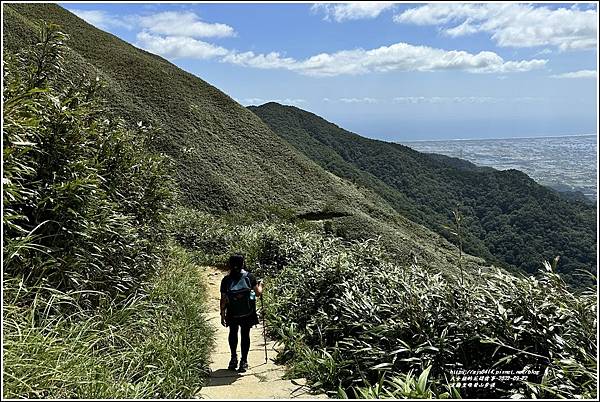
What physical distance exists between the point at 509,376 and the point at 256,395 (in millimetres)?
2243

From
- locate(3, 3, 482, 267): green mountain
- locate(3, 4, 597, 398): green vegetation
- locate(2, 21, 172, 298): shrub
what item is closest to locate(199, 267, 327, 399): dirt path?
locate(3, 4, 597, 398): green vegetation

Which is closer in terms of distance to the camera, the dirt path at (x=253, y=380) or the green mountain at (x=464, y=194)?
the dirt path at (x=253, y=380)

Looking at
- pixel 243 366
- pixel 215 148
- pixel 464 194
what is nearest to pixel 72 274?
pixel 243 366

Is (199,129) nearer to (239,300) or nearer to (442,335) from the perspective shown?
(239,300)

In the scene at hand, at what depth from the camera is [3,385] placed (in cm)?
291

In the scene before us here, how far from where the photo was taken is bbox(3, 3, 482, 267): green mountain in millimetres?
28828

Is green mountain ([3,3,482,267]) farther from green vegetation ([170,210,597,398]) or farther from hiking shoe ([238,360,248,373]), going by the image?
hiking shoe ([238,360,248,373])

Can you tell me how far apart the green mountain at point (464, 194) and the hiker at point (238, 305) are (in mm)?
25818

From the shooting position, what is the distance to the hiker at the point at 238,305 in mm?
5547

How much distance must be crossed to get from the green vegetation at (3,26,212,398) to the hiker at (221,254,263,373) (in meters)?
0.41

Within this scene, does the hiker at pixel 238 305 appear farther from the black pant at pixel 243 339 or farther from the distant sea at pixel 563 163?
the distant sea at pixel 563 163

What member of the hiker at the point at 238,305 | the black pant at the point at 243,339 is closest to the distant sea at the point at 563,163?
the hiker at the point at 238,305

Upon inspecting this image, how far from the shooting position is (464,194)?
81.7m

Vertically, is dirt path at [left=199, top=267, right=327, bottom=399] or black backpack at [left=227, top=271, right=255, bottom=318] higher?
black backpack at [left=227, top=271, right=255, bottom=318]
